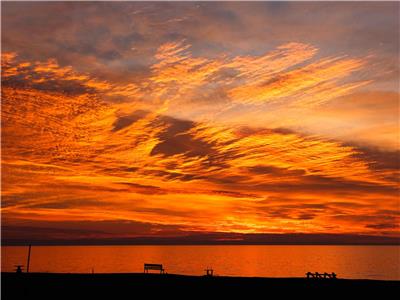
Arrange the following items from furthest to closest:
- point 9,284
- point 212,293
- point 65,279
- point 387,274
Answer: point 387,274, point 65,279, point 9,284, point 212,293

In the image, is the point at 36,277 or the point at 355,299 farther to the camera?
the point at 36,277

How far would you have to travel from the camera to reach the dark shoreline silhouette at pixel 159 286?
31.2 metres

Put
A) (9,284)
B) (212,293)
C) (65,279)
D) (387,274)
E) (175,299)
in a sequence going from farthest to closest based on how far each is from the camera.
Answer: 1. (387,274)
2. (65,279)
3. (9,284)
4. (212,293)
5. (175,299)

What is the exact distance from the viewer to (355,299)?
30.5 m

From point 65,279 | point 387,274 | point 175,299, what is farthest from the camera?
point 387,274

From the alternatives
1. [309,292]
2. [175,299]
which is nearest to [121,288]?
[175,299]

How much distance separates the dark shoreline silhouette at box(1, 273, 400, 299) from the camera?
103 ft

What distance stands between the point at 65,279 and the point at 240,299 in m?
14.3

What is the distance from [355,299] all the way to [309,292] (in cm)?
320

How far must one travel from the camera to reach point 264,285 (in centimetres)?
3556

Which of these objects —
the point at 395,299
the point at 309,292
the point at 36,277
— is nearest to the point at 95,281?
the point at 36,277

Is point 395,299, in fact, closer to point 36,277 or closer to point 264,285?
point 264,285

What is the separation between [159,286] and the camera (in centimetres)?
3434

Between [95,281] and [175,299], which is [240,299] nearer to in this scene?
[175,299]
